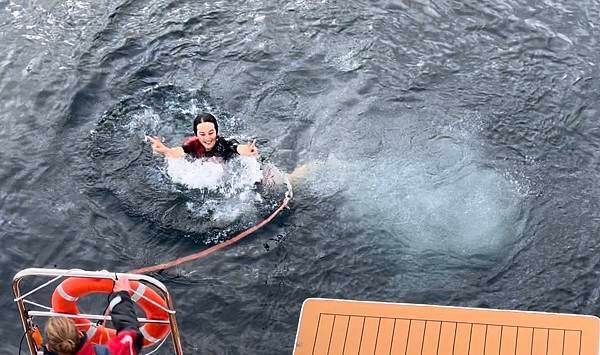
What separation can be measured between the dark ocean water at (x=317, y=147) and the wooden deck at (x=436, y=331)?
45.2 inches

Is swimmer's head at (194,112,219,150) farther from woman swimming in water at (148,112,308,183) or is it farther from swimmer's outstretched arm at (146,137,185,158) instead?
swimmer's outstretched arm at (146,137,185,158)

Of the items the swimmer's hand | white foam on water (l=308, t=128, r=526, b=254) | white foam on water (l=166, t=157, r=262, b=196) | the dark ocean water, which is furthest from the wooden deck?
white foam on water (l=166, t=157, r=262, b=196)

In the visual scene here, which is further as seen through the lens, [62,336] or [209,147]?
[209,147]

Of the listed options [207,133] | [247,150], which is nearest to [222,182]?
[247,150]

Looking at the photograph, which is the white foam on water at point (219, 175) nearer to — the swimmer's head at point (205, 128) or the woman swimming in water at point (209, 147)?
the woman swimming in water at point (209, 147)

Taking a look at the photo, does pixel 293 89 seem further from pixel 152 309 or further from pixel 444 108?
pixel 152 309

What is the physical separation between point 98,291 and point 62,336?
891 mm

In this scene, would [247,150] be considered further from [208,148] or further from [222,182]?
[222,182]

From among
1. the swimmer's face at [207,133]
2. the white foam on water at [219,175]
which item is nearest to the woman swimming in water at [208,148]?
the swimmer's face at [207,133]

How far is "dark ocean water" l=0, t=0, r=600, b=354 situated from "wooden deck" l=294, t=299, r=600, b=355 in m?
1.15

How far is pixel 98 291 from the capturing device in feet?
21.8

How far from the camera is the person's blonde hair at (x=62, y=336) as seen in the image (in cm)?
578

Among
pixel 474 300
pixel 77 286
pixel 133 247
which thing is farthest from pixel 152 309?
pixel 474 300

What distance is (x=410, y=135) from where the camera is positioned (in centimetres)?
1032
